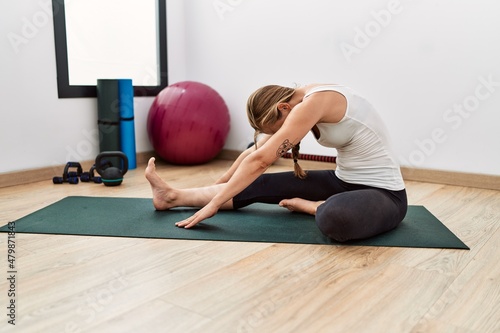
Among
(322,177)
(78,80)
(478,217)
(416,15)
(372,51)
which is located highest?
(416,15)

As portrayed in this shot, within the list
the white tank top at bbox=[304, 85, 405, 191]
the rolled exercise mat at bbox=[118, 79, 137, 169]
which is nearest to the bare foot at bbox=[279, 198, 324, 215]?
the white tank top at bbox=[304, 85, 405, 191]

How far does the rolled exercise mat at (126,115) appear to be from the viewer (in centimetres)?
307

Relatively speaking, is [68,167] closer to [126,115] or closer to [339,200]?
[126,115]

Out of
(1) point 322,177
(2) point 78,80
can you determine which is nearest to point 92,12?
(2) point 78,80

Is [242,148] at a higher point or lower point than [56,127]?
lower

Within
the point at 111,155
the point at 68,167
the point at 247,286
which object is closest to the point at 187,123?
the point at 111,155

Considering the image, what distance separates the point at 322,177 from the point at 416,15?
143 centimetres

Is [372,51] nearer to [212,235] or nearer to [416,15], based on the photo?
[416,15]

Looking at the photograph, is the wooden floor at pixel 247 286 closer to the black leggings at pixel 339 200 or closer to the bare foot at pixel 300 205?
the black leggings at pixel 339 200

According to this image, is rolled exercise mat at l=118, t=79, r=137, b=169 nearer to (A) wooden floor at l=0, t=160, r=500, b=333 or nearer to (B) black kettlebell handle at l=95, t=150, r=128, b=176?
(B) black kettlebell handle at l=95, t=150, r=128, b=176

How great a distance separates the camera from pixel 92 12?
3141mm

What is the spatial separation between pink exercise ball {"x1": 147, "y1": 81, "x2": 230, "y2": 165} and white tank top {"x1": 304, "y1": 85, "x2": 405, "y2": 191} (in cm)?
158

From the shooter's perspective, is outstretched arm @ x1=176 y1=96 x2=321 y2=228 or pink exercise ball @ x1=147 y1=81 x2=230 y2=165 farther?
pink exercise ball @ x1=147 y1=81 x2=230 y2=165

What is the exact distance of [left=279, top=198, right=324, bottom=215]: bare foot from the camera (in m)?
1.97
